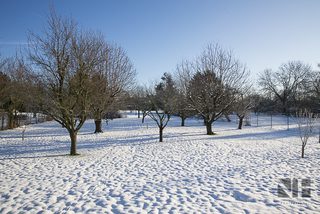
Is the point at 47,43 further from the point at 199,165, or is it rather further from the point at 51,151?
the point at 199,165

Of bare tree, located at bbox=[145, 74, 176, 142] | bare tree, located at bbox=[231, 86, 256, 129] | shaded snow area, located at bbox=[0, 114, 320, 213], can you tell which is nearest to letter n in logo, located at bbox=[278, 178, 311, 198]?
shaded snow area, located at bbox=[0, 114, 320, 213]

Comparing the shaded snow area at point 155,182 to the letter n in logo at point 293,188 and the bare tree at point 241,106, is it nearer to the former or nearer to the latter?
the letter n in logo at point 293,188

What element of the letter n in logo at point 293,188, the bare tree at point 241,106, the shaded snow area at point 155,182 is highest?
the bare tree at point 241,106

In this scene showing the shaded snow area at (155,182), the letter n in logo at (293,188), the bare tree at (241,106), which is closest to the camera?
the shaded snow area at (155,182)

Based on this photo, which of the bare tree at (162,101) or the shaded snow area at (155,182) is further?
the bare tree at (162,101)

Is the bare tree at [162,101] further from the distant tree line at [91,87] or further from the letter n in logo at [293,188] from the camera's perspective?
the letter n in logo at [293,188]

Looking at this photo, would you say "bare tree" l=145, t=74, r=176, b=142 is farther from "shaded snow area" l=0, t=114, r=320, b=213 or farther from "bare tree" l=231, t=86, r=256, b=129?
"bare tree" l=231, t=86, r=256, b=129

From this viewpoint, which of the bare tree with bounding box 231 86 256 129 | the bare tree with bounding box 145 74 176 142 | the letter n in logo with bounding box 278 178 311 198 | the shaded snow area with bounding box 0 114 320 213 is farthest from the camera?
the bare tree with bounding box 231 86 256 129

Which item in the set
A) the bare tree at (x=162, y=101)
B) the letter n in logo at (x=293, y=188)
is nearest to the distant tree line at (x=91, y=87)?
the bare tree at (x=162, y=101)

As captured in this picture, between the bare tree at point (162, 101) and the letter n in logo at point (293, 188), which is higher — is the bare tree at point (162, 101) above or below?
above

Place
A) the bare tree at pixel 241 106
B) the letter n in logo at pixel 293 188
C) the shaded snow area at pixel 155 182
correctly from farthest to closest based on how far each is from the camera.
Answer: the bare tree at pixel 241 106 < the letter n in logo at pixel 293 188 < the shaded snow area at pixel 155 182

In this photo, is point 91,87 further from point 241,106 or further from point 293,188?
point 241,106

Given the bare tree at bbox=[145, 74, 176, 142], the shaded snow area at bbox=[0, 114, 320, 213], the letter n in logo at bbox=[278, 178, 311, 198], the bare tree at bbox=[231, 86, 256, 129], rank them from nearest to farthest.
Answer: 1. the shaded snow area at bbox=[0, 114, 320, 213]
2. the letter n in logo at bbox=[278, 178, 311, 198]
3. the bare tree at bbox=[145, 74, 176, 142]
4. the bare tree at bbox=[231, 86, 256, 129]

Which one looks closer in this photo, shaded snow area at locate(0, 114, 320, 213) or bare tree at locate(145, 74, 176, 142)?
shaded snow area at locate(0, 114, 320, 213)
